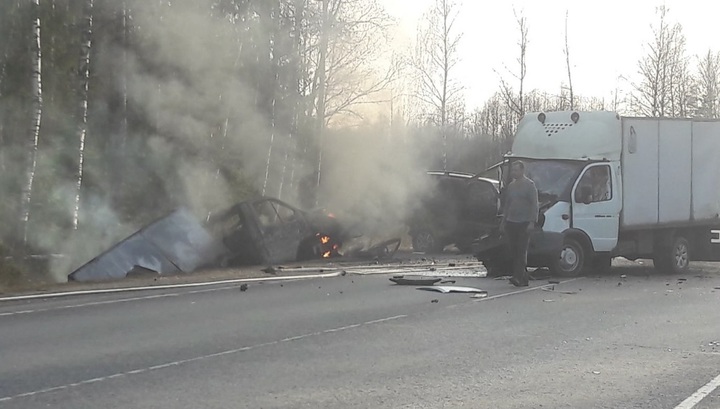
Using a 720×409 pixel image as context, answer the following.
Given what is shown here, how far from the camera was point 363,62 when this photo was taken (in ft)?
76.4

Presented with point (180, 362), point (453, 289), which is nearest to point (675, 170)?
point (453, 289)

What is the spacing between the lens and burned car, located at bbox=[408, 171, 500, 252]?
67.8 ft

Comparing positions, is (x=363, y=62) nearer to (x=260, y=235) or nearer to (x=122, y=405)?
(x=260, y=235)

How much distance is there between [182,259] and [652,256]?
8978 mm

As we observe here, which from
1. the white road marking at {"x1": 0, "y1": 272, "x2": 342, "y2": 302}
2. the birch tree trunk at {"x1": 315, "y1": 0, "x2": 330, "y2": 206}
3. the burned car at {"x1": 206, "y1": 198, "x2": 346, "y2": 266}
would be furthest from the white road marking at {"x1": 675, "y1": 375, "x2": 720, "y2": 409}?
the birch tree trunk at {"x1": 315, "y1": 0, "x2": 330, "y2": 206}

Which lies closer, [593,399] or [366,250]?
[593,399]

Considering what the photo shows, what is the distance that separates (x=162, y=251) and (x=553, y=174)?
281 inches

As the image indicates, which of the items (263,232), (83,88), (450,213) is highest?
(83,88)

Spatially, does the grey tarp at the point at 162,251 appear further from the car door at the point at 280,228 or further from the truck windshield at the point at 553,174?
the truck windshield at the point at 553,174

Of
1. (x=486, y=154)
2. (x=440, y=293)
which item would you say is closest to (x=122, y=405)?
(x=440, y=293)

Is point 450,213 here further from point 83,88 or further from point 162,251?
point 83,88

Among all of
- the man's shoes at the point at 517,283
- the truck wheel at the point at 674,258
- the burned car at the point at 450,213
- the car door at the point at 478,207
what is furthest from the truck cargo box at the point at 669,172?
the burned car at the point at 450,213

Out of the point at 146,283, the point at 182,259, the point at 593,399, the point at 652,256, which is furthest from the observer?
the point at 652,256

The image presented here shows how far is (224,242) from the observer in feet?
55.7
